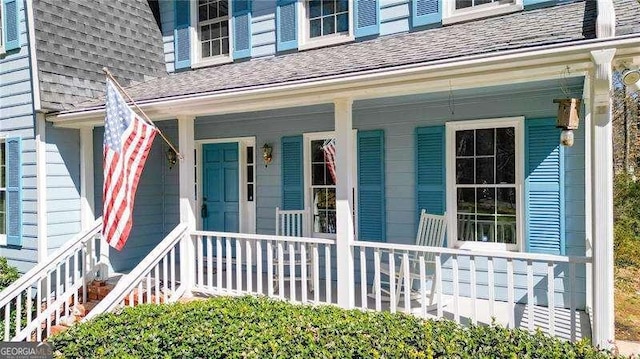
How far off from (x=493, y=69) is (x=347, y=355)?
2.54 meters

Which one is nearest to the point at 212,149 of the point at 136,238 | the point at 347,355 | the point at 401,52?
the point at 136,238

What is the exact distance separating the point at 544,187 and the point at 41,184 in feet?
20.9

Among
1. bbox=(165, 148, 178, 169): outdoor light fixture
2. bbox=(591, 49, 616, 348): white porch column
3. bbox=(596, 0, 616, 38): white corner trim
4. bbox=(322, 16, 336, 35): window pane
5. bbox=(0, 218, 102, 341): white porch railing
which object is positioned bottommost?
bbox=(0, 218, 102, 341): white porch railing

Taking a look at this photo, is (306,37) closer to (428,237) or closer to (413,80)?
(413,80)

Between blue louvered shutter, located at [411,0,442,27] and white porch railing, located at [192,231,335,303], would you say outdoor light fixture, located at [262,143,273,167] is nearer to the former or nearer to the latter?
white porch railing, located at [192,231,335,303]

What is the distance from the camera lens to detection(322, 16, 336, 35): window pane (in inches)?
261

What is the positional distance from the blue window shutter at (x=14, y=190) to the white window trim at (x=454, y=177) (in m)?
5.87

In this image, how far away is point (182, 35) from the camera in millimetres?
7770

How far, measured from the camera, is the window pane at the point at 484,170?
5.58 metres

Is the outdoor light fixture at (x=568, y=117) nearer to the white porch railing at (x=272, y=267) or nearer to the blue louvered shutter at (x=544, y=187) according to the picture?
the blue louvered shutter at (x=544, y=187)

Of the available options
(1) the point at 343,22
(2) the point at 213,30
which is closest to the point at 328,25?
(1) the point at 343,22

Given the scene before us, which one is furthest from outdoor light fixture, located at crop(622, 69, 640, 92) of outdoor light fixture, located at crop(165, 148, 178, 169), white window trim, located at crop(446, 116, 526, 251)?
outdoor light fixture, located at crop(165, 148, 178, 169)

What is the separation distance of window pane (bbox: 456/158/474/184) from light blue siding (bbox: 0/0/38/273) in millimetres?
5676

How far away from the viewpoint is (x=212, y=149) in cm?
762
